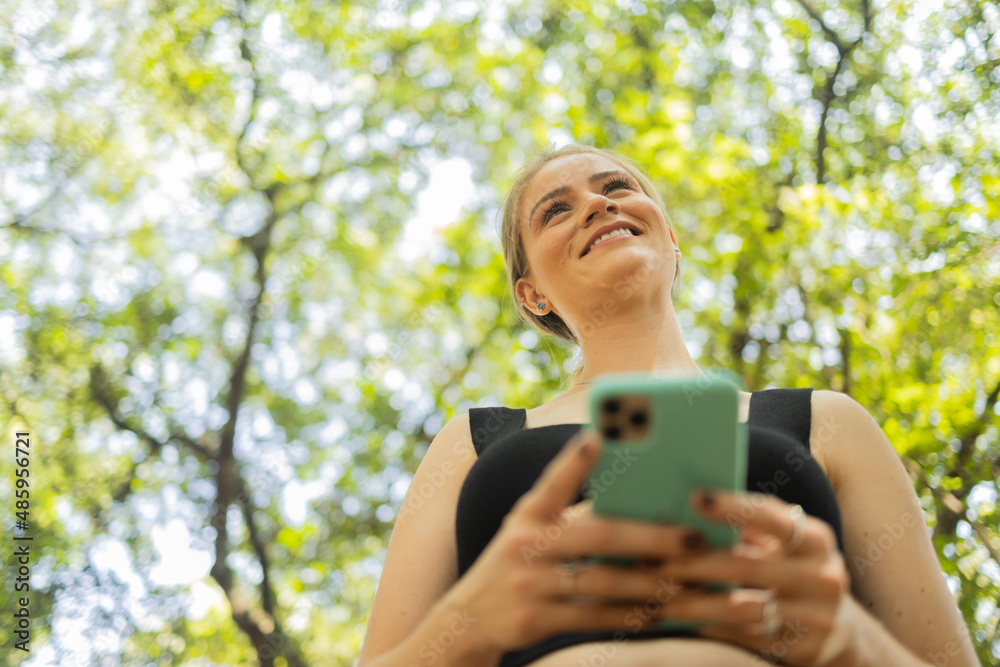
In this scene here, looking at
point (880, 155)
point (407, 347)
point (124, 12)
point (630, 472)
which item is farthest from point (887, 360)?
point (124, 12)

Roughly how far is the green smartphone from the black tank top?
1.54 ft

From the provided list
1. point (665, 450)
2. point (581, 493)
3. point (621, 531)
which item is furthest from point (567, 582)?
point (581, 493)

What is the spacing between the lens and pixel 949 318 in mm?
4137

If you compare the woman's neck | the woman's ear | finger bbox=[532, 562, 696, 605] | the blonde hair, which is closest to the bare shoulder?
the woman's neck

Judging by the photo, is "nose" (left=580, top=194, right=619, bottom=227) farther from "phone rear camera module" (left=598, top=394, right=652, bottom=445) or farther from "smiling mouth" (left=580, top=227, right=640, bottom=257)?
"phone rear camera module" (left=598, top=394, right=652, bottom=445)

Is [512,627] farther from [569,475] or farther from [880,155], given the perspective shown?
[880,155]

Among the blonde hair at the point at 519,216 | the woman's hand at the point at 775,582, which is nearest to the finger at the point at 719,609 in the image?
the woman's hand at the point at 775,582

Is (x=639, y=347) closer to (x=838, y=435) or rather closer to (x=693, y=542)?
(x=838, y=435)

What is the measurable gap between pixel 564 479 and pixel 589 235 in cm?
142

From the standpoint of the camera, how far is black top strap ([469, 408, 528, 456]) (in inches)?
73.1

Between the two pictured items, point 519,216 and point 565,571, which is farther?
point 519,216

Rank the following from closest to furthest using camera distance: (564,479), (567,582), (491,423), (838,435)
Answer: (564,479) < (567,582) < (838,435) < (491,423)

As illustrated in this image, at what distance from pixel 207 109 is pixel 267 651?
617cm

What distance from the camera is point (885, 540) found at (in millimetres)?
1547
